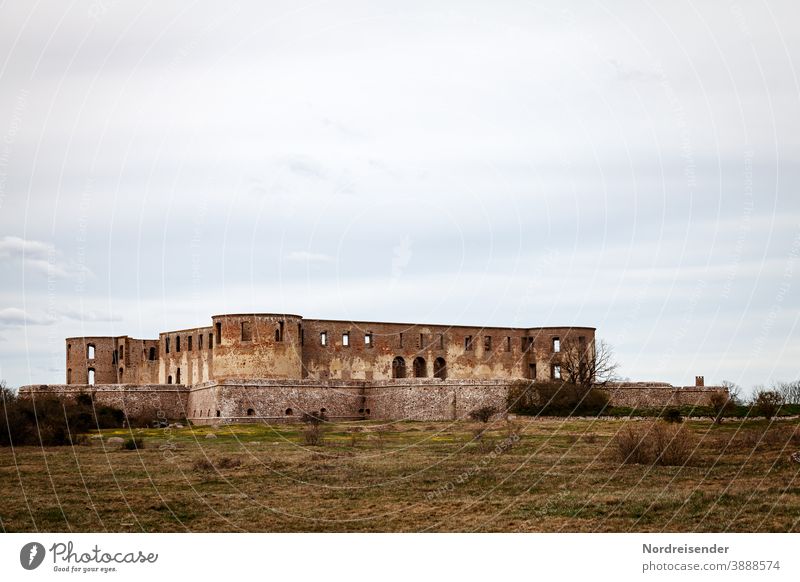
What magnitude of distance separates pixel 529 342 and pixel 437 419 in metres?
14.3

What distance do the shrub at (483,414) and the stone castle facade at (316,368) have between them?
1.45 metres

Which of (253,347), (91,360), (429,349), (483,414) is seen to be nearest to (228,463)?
(483,414)

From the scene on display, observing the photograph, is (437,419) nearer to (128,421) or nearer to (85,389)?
(128,421)

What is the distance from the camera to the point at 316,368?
162 feet

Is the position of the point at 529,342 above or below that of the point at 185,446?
above

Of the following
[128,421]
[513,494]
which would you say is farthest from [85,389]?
[513,494]

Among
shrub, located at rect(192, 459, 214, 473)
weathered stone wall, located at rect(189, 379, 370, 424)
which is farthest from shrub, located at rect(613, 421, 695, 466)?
weathered stone wall, located at rect(189, 379, 370, 424)

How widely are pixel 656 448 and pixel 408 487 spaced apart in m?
5.88

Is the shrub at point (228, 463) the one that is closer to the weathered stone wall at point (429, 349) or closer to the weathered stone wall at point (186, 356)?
the weathered stone wall at point (186, 356)

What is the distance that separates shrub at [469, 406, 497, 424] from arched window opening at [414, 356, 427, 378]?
38.2 feet

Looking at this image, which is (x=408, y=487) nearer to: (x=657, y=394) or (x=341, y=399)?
(x=341, y=399)
